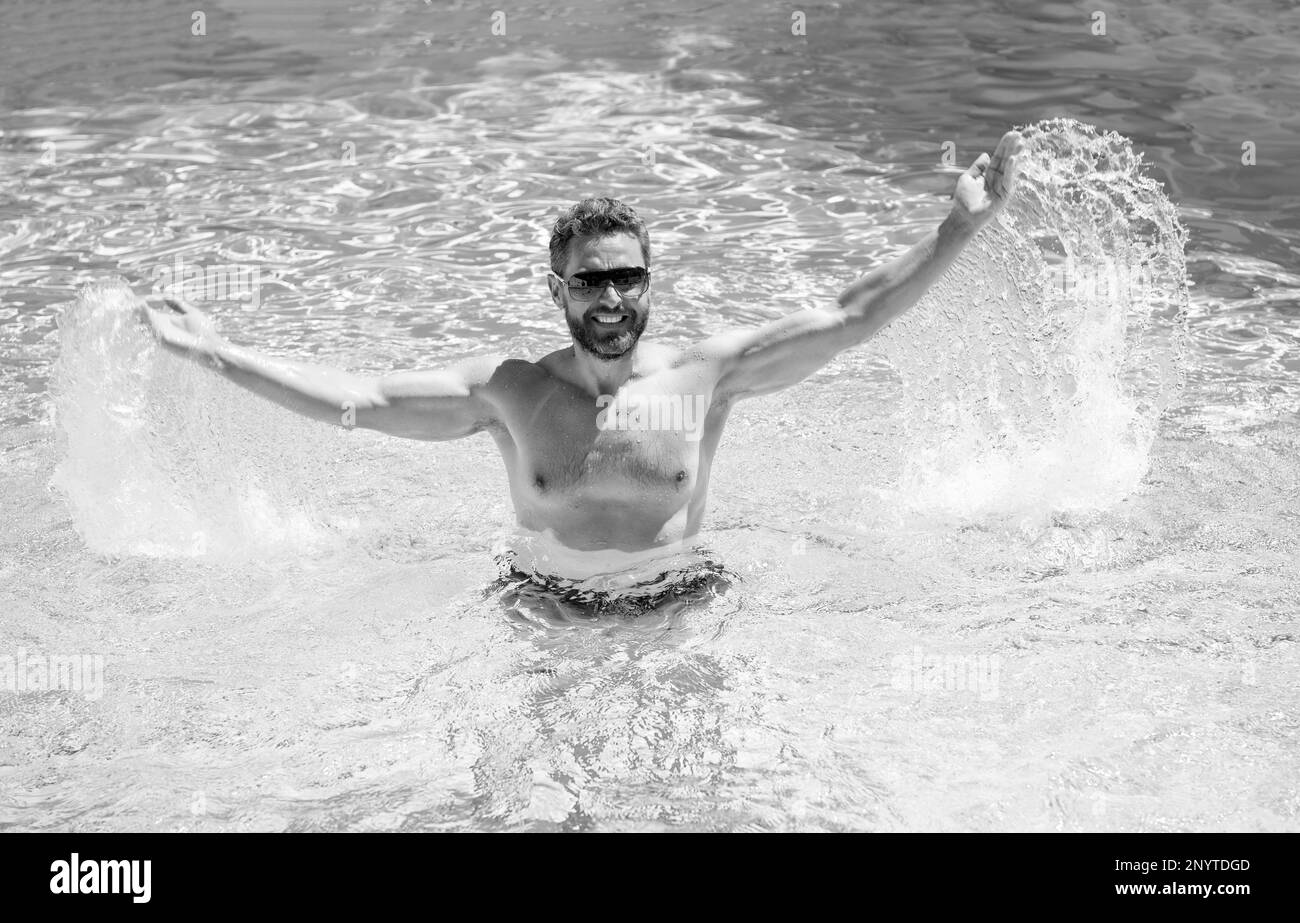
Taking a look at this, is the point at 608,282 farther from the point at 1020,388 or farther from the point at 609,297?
the point at 1020,388

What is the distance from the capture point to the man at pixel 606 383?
11.5 feet

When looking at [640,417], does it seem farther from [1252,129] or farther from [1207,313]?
[1252,129]

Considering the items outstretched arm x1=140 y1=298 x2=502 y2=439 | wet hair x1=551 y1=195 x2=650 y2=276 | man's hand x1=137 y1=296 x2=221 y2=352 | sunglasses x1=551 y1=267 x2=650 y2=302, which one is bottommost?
outstretched arm x1=140 y1=298 x2=502 y2=439

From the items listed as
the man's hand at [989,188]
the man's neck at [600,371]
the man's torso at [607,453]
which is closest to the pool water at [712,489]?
the man's torso at [607,453]

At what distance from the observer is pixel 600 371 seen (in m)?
3.63

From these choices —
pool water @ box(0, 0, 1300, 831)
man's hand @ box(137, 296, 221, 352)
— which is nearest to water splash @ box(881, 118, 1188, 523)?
pool water @ box(0, 0, 1300, 831)

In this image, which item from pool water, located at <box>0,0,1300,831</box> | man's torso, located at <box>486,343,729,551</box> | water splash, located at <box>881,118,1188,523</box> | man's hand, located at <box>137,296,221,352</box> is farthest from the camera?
water splash, located at <box>881,118,1188,523</box>

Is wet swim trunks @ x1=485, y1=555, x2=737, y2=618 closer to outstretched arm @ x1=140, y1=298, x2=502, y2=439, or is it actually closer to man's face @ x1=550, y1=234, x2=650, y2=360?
outstretched arm @ x1=140, y1=298, x2=502, y2=439

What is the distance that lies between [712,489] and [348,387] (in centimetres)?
160

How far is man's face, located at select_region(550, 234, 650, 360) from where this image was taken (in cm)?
346

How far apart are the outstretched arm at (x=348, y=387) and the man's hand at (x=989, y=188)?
1.16m

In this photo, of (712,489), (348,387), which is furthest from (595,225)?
(712,489)

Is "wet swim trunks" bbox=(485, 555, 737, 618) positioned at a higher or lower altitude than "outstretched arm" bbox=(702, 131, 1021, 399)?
lower

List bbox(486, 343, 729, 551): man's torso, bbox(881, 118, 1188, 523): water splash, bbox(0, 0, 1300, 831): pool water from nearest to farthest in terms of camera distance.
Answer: bbox(0, 0, 1300, 831): pool water < bbox(486, 343, 729, 551): man's torso < bbox(881, 118, 1188, 523): water splash
